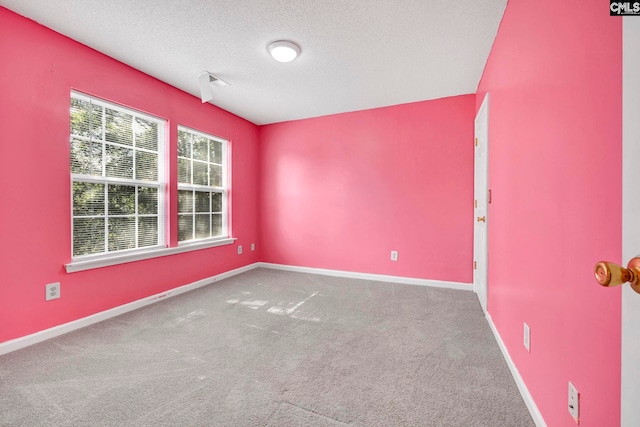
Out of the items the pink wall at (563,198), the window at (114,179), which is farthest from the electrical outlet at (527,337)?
the window at (114,179)

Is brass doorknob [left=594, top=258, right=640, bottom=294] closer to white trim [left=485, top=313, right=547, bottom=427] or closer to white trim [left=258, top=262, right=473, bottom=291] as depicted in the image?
white trim [left=485, top=313, right=547, bottom=427]

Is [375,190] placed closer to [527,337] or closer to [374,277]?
[374,277]

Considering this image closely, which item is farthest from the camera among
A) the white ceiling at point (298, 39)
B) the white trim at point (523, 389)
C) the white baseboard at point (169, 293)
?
the white baseboard at point (169, 293)

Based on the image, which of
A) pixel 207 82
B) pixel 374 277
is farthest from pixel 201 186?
pixel 374 277

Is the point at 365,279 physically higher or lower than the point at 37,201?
lower

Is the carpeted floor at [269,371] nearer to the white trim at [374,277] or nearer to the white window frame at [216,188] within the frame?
the white trim at [374,277]

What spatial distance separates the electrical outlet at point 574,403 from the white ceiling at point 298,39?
225 centimetres

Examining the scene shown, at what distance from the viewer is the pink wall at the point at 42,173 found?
199 cm

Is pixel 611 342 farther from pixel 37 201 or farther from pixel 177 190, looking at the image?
pixel 177 190

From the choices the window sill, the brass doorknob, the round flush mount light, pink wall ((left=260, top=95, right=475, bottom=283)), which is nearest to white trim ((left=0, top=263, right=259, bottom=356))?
the window sill

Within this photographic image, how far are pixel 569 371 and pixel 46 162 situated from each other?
3.46 m

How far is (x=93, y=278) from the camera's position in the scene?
2502 mm

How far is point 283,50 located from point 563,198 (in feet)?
7.35
